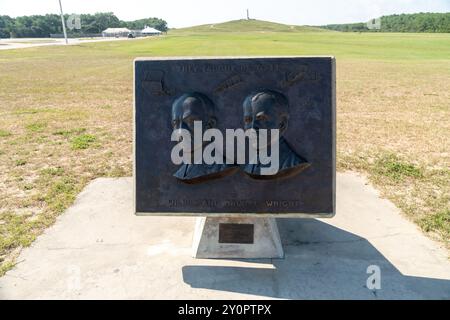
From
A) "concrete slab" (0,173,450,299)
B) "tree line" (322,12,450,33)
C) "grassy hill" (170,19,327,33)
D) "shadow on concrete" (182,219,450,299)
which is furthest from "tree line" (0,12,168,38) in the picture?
"shadow on concrete" (182,219,450,299)

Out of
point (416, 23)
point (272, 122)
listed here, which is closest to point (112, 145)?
point (272, 122)

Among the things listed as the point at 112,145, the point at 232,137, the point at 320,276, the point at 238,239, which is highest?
the point at 232,137

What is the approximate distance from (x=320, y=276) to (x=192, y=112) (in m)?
1.87

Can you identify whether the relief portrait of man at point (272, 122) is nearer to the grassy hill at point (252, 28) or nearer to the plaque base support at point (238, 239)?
the plaque base support at point (238, 239)

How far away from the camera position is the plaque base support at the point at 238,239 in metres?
4.26

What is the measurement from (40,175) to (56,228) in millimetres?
2044

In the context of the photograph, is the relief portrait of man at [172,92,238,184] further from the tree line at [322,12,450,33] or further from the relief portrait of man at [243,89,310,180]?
the tree line at [322,12,450,33]

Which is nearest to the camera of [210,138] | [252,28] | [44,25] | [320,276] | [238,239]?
[320,276]

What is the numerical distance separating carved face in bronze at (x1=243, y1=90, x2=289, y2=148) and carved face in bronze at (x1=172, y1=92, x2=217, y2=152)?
13.3 inches

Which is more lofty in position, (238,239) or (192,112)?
(192,112)

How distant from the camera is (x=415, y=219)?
5.07 meters

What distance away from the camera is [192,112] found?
155 inches

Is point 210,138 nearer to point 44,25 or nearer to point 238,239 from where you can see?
point 238,239
